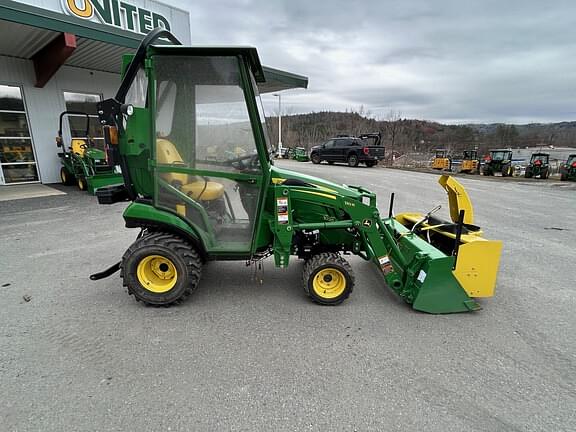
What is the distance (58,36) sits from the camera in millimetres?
8008

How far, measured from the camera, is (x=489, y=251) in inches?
114

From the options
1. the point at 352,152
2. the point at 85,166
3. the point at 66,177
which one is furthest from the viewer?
the point at 352,152

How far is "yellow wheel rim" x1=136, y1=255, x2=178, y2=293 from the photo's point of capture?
9.87 ft

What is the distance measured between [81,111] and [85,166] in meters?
3.81

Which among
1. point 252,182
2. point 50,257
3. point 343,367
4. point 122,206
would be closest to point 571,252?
point 343,367

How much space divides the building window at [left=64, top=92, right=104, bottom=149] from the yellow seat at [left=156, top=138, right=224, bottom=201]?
10.0 meters

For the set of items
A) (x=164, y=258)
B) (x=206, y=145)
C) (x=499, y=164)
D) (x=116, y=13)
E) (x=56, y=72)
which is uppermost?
(x=116, y=13)

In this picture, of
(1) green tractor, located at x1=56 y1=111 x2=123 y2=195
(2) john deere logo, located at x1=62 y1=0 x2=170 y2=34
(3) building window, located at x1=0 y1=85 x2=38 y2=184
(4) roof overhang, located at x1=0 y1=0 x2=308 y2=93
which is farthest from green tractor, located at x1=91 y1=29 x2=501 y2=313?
(3) building window, located at x1=0 y1=85 x2=38 y2=184

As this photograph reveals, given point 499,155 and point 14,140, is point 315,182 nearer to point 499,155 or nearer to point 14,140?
point 14,140

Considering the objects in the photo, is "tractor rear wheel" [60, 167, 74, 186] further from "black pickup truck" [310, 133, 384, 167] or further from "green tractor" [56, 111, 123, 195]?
"black pickup truck" [310, 133, 384, 167]

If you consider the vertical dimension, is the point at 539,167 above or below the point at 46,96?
below

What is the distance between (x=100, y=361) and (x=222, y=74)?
2634mm

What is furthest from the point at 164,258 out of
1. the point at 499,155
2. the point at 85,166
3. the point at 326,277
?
the point at 499,155

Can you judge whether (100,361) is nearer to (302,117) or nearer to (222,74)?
(222,74)
